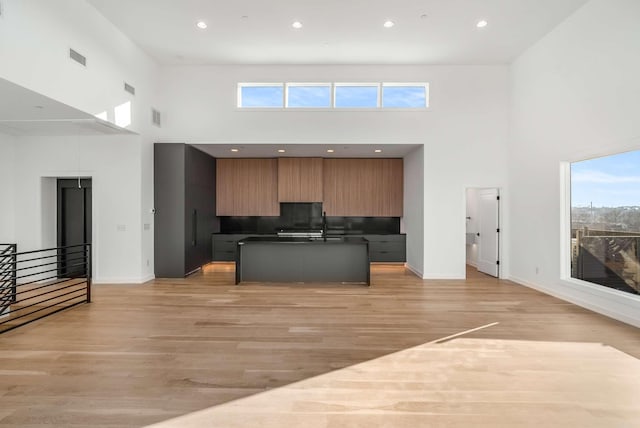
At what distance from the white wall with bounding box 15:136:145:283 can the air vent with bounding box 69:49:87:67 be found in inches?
67.9

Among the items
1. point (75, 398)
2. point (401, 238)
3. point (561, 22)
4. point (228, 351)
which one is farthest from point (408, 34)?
point (75, 398)

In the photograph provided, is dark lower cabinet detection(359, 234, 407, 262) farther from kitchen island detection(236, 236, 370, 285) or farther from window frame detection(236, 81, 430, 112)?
window frame detection(236, 81, 430, 112)

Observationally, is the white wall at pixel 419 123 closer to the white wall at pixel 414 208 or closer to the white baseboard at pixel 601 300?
the white wall at pixel 414 208

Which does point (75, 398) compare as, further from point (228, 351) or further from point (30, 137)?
point (30, 137)

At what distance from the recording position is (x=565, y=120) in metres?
5.51

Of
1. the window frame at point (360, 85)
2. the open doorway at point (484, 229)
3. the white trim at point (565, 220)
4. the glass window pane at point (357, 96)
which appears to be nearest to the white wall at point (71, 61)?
the window frame at point (360, 85)

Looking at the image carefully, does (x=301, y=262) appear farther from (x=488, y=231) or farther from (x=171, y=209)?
(x=488, y=231)

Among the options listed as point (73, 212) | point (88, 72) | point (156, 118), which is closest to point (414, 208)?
point (156, 118)

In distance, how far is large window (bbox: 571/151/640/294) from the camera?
14.7ft

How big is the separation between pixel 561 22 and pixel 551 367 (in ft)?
18.1

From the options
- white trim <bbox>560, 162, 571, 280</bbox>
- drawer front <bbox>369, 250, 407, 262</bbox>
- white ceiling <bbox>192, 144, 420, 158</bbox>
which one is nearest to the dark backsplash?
drawer front <bbox>369, 250, 407, 262</bbox>

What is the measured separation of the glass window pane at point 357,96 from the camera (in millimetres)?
7348

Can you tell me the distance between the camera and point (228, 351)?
11.4 feet

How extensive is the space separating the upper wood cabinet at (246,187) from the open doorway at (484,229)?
5134 millimetres
